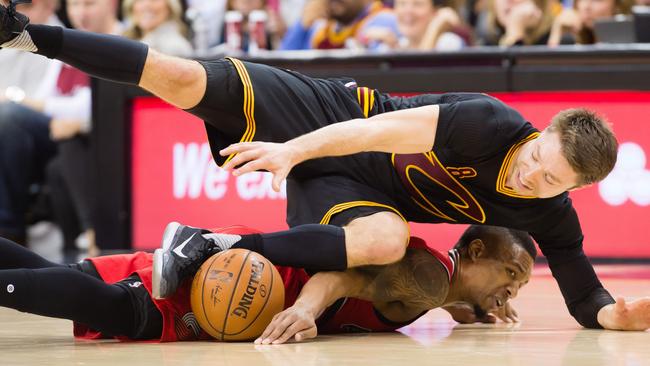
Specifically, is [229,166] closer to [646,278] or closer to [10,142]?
[646,278]

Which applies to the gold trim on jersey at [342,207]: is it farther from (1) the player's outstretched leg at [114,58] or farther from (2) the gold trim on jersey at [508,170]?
(1) the player's outstretched leg at [114,58]

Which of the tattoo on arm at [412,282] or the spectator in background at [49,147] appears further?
the spectator in background at [49,147]

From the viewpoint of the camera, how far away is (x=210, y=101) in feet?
13.8

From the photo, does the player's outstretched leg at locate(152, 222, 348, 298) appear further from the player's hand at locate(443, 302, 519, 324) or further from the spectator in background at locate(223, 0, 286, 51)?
the spectator in background at locate(223, 0, 286, 51)

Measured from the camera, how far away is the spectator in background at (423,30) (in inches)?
326

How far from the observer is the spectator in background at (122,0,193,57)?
8625mm

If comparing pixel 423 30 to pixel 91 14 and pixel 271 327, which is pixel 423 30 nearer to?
pixel 91 14

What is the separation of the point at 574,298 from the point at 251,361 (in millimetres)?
1629

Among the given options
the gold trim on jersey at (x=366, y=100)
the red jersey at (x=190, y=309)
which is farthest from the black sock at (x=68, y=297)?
the gold trim on jersey at (x=366, y=100)

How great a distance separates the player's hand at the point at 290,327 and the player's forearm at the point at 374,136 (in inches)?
20.6

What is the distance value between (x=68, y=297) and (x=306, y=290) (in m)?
0.81

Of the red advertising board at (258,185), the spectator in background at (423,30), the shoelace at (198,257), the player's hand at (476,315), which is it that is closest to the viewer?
the shoelace at (198,257)

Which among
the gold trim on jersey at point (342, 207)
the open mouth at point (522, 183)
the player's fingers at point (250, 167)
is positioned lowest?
the gold trim on jersey at point (342, 207)

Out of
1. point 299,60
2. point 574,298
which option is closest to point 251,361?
point 574,298
